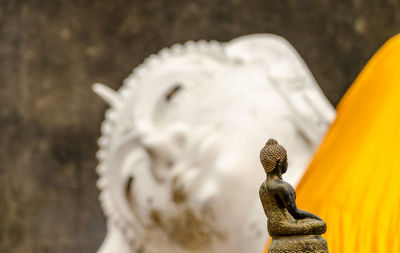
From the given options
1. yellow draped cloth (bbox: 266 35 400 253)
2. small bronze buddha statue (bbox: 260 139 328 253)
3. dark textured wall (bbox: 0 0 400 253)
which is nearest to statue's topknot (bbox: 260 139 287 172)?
small bronze buddha statue (bbox: 260 139 328 253)

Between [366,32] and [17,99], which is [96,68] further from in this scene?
[366,32]

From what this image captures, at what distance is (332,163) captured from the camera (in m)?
1.67

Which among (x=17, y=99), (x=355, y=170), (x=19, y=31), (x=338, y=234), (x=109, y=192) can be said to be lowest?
(x=338, y=234)

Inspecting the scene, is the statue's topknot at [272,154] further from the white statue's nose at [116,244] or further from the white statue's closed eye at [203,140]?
the white statue's nose at [116,244]

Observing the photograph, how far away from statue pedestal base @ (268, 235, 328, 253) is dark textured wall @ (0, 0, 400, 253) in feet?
9.51

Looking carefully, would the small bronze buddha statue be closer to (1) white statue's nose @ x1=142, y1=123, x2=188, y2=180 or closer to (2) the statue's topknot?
(2) the statue's topknot

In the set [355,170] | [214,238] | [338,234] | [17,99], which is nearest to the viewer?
[338,234]

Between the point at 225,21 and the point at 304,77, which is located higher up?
the point at 225,21

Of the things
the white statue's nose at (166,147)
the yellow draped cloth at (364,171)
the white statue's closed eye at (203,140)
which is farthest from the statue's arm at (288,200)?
the white statue's nose at (166,147)

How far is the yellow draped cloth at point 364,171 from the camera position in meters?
1.36

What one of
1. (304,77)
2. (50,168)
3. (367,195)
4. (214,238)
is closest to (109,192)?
(214,238)

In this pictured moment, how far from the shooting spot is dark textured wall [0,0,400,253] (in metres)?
3.54

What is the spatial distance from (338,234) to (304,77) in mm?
1092

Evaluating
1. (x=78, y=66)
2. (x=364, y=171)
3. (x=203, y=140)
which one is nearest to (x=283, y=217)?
(x=364, y=171)
